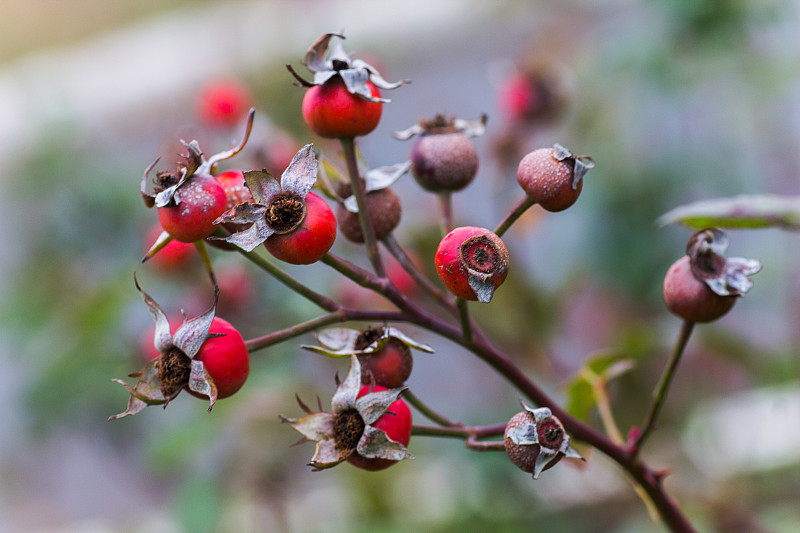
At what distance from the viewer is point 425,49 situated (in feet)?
5.96

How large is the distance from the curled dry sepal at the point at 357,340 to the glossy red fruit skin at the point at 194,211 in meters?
0.08

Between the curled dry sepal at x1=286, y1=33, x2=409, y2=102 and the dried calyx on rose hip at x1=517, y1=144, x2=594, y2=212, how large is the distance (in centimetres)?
8

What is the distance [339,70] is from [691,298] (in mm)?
236

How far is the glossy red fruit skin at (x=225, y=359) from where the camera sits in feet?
1.22

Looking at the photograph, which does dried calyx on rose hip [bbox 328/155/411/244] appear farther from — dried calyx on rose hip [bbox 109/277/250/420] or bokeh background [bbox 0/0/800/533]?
bokeh background [bbox 0/0/800/533]

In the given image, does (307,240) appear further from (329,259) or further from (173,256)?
(173,256)

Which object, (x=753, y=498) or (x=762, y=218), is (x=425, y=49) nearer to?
(x=753, y=498)

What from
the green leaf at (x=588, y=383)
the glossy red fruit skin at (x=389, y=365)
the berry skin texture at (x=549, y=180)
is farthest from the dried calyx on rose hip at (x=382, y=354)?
the green leaf at (x=588, y=383)

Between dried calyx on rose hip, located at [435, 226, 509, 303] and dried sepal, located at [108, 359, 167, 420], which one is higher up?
dried calyx on rose hip, located at [435, 226, 509, 303]

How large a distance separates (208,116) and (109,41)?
139cm

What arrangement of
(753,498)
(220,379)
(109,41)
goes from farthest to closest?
(109,41)
(753,498)
(220,379)

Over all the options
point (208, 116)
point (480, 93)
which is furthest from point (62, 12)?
point (208, 116)

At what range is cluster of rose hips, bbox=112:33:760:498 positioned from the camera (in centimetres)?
35

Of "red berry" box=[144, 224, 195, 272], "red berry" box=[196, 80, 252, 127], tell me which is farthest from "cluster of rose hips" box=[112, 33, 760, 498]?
"red berry" box=[196, 80, 252, 127]
